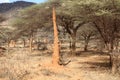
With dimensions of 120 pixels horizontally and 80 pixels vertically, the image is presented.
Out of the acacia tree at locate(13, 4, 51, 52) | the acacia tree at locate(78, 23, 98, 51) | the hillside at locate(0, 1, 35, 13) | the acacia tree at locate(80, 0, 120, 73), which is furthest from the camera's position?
the hillside at locate(0, 1, 35, 13)

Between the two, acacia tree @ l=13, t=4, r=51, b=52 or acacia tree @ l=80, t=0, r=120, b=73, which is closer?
acacia tree @ l=80, t=0, r=120, b=73

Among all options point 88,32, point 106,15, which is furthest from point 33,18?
point 106,15

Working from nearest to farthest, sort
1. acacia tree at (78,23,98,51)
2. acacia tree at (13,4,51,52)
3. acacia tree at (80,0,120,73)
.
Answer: acacia tree at (80,0,120,73)
acacia tree at (13,4,51,52)
acacia tree at (78,23,98,51)

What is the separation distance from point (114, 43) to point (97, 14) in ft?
9.11

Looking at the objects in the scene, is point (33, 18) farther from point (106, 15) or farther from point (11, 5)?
point (11, 5)

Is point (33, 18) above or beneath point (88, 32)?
above

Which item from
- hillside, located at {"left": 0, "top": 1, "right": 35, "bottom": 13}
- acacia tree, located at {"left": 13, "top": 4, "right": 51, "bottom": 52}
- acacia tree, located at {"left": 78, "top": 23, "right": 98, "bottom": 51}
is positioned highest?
hillside, located at {"left": 0, "top": 1, "right": 35, "bottom": 13}

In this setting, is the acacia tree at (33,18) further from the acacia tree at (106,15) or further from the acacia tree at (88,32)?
the acacia tree at (106,15)

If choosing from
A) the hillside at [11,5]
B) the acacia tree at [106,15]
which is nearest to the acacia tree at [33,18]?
the acacia tree at [106,15]

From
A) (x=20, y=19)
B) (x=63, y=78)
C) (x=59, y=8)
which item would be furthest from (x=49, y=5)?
(x=63, y=78)

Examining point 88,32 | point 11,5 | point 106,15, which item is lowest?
point 88,32

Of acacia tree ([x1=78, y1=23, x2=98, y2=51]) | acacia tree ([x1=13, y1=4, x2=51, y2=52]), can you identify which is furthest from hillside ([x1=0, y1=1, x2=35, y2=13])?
acacia tree ([x1=13, y1=4, x2=51, y2=52])

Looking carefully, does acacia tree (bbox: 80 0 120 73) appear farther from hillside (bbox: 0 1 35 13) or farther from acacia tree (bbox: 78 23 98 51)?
hillside (bbox: 0 1 35 13)

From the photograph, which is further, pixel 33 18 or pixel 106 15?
pixel 33 18
